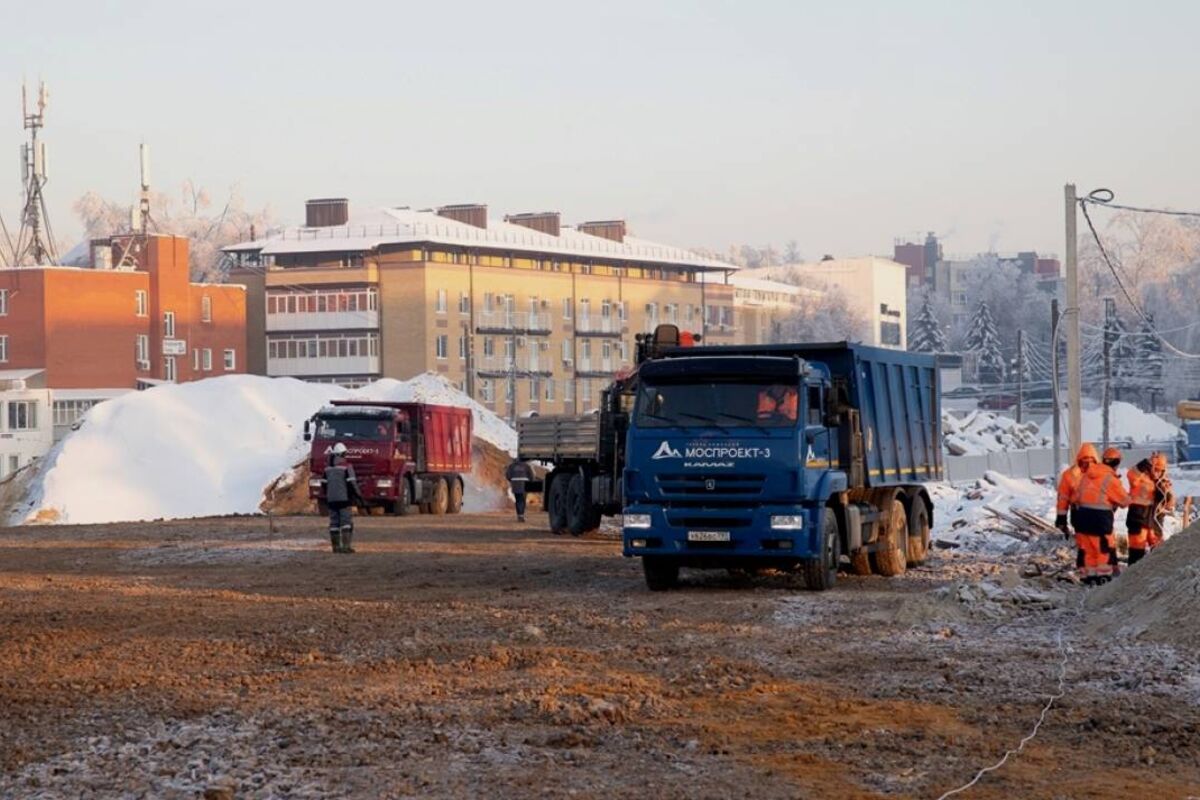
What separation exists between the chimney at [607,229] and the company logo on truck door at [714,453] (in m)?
105

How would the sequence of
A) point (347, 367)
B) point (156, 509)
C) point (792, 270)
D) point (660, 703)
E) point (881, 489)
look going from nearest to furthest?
point (660, 703), point (881, 489), point (156, 509), point (347, 367), point (792, 270)

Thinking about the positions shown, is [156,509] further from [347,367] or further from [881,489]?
[347,367]

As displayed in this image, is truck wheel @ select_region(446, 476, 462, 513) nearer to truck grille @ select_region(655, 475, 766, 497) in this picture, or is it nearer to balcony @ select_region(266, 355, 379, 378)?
truck grille @ select_region(655, 475, 766, 497)

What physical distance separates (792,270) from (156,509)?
14246cm

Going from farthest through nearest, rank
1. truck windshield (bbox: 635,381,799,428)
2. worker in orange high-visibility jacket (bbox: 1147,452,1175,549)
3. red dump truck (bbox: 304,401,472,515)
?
red dump truck (bbox: 304,401,472,515)
worker in orange high-visibility jacket (bbox: 1147,452,1175,549)
truck windshield (bbox: 635,381,799,428)

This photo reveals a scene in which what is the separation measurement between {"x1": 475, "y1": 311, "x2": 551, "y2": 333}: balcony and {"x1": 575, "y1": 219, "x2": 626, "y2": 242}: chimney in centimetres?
1110

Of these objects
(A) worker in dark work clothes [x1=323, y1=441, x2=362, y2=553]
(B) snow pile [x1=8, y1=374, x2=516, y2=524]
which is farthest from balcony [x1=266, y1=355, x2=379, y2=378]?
(A) worker in dark work clothes [x1=323, y1=441, x2=362, y2=553]

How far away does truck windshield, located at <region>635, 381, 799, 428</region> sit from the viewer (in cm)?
2089

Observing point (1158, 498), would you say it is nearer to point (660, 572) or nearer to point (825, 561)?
point (825, 561)

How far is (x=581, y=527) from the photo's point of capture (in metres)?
34.9

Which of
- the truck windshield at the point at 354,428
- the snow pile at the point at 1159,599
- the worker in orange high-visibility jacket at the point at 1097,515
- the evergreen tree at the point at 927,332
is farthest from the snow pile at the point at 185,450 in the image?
the evergreen tree at the point at 927,332

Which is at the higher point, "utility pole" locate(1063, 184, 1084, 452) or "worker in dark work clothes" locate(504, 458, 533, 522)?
"utility pole" locate(1063, 184, 1084, 452)

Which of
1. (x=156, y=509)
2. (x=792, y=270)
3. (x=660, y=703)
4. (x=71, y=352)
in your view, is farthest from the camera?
(x=792, y=270)

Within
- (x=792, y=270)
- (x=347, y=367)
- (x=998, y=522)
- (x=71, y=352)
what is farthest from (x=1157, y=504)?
(x=792, y=270)
